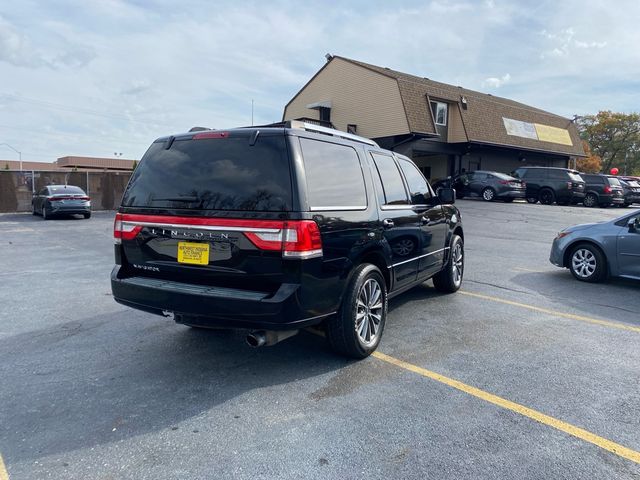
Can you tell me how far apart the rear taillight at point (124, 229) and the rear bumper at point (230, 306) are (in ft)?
1.59

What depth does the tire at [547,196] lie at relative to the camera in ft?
73.9

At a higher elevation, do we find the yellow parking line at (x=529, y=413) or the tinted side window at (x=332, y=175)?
the tinted side window at (x=332, y=175)

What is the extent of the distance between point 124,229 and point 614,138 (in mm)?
66836

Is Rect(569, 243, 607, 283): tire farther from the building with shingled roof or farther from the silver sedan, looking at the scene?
Answer: the building with shingled roof

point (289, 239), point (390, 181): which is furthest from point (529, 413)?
point (390, 181)

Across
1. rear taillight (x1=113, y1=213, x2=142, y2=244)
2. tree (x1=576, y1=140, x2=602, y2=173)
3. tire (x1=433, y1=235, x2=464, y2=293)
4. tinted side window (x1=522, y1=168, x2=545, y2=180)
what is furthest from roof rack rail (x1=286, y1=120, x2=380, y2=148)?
tree (x1=576, y1=140, x2=602, y2=173)

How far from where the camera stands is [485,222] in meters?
15.7

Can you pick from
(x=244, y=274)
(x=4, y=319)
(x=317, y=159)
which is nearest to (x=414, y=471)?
(x=244, y=274)

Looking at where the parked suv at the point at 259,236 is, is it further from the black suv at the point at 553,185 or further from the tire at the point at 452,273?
the black suv at the point at 553,185

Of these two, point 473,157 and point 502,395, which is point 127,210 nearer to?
point 502,395

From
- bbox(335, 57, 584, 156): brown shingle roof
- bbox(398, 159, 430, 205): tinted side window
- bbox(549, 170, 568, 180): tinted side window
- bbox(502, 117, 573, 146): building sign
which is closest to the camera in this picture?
bbox(398, 159, 430, 205): tinted side window

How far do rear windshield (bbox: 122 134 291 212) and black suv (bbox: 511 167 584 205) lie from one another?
22.4 metres

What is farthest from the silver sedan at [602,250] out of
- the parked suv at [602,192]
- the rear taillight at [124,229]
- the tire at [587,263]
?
the parked suv at [602,192]

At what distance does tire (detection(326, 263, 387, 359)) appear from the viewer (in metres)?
3.80
